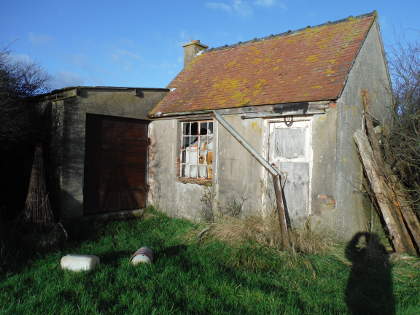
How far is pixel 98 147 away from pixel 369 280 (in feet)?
21.2

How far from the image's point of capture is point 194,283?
14.6ft

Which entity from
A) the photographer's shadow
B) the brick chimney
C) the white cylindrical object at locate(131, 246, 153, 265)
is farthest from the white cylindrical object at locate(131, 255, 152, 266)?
the brick chimney

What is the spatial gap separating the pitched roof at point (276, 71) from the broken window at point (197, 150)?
522 millimetres

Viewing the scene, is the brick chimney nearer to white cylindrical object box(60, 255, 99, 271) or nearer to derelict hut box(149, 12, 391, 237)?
derelict hut box(149, 12, 391, 237)

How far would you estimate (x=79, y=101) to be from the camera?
7898 millimetres

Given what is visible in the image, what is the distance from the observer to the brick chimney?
40.7 feet

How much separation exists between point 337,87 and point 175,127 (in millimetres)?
4236

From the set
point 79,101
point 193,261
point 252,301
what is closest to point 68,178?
point 79,101

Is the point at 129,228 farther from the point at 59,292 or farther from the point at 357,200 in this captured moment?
the point at 357,200

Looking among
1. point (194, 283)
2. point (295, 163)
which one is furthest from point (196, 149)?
point (194, 283)

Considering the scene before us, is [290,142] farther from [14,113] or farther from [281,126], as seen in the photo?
[14,113]

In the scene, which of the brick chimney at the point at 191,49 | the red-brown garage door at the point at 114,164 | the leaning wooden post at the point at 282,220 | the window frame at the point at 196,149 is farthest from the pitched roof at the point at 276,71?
the leaning wooden post at the point at 282,220

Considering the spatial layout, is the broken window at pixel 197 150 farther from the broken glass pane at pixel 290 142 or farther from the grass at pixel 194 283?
the grass at pixel 194 283

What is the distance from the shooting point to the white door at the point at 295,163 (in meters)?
7.05
